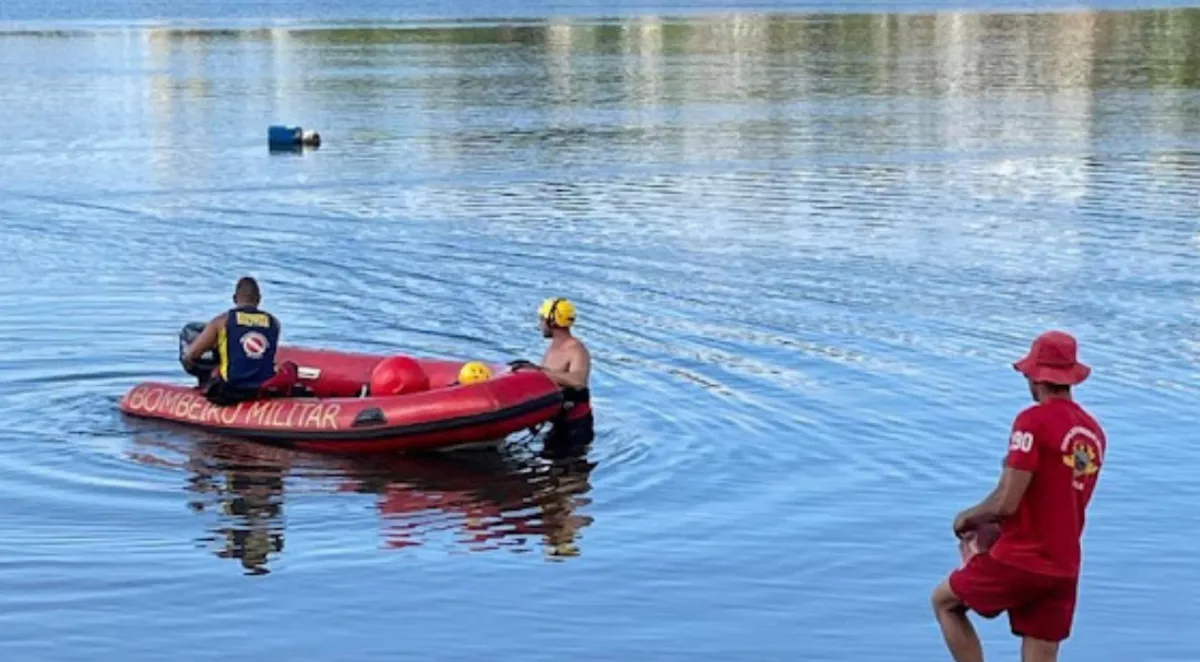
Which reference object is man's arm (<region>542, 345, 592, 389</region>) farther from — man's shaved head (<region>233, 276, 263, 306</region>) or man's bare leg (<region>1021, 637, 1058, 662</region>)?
man's bare leg (<region>1021, 637, 1058, 662</region>)

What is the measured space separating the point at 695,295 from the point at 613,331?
2.29 m

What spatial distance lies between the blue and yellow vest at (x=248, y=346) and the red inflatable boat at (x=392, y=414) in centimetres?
23

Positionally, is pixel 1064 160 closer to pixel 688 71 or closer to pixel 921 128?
pixel 921 128

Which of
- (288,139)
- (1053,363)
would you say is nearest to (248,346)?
(1053,363)

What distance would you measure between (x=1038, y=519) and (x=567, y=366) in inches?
345

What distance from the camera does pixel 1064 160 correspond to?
3741 cm

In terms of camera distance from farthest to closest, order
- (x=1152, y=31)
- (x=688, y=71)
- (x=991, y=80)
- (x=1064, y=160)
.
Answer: (x=1152, y=31), (x=688, y=71), (x=991, y=80), (x=1064, y=160)

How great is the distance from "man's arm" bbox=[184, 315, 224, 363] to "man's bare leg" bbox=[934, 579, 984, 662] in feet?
31.0

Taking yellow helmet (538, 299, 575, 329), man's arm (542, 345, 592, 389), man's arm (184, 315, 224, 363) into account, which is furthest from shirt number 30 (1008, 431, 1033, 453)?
man's arm (184, 315, 224, 363)

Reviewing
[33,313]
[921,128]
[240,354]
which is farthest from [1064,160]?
[240,354]

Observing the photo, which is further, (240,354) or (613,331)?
(613,331)

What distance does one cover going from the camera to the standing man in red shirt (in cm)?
912

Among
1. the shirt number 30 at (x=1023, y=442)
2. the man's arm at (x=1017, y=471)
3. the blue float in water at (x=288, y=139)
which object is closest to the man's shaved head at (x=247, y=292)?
the man's arm at (x=1017, y=471)

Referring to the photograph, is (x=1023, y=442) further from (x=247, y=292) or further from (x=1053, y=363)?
(x=247, y=292)
